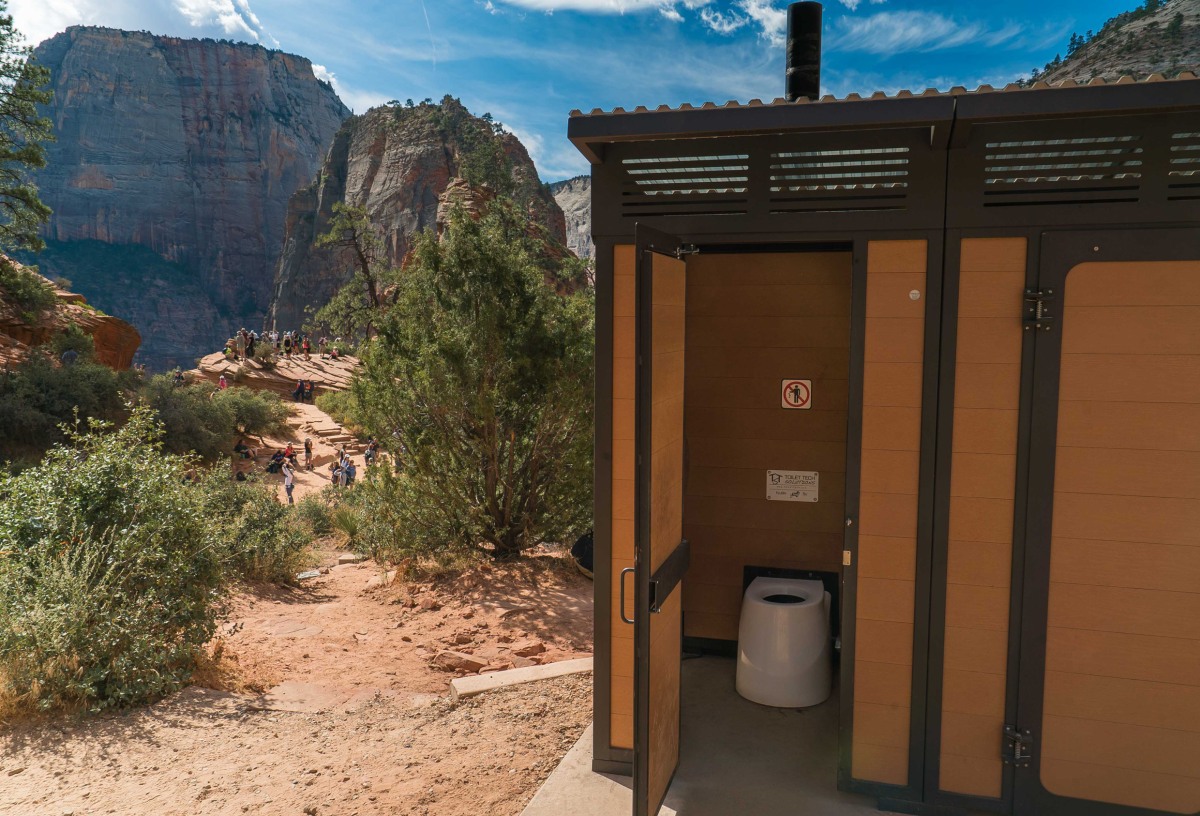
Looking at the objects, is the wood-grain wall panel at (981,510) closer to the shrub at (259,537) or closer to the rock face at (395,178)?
the shrub at (259,537)

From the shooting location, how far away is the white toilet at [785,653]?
4.50m

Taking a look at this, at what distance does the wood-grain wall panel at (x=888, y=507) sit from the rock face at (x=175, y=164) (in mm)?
76876

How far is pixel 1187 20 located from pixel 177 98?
7991 cm

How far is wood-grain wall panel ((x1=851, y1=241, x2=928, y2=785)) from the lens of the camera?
11.1ft

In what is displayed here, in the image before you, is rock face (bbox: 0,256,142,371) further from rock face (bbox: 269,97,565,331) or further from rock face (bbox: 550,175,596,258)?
rock face (bbox: 550,175,596,258)

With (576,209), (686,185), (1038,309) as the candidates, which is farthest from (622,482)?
(576,209)

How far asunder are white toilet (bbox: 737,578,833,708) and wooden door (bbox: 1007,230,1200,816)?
50.8 inches

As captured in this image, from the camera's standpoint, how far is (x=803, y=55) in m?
4.64

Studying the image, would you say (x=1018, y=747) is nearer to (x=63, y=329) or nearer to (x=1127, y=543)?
(x=1127, y=543)

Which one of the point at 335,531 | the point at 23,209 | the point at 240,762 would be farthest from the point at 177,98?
the point at 240,762

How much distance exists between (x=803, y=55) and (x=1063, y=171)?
1.98 m

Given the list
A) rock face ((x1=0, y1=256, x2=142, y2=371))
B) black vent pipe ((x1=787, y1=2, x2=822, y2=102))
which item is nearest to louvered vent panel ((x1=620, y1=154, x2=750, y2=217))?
black vent pipe ((x1=787, y1=2, x2=822, y2=102))

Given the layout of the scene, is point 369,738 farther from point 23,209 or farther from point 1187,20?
point 1187,20

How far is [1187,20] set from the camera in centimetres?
3681
